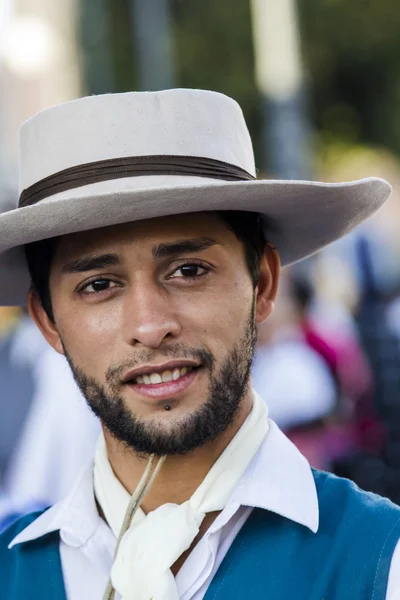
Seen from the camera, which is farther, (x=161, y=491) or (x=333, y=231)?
(x=333, y=231)

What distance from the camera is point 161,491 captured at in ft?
7.72

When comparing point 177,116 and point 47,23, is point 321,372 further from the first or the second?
point 47,23

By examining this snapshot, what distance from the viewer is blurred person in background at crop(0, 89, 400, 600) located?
7.03 ft

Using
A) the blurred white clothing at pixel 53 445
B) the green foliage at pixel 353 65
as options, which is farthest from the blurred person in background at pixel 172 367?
the green foliage at pixel 353 65

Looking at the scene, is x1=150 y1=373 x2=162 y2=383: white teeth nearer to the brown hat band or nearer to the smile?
the smile

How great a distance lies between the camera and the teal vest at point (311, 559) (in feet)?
6.81

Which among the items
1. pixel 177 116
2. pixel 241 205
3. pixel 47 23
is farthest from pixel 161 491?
pixel 47 23

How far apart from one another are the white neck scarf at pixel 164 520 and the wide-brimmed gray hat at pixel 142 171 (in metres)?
0.51

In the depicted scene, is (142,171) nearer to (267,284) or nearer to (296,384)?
(267,284)

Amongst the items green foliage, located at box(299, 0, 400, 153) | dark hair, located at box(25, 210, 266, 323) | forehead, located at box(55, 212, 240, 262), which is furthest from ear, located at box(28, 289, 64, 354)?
green foliage, located at box(299, 0, 400, 153)

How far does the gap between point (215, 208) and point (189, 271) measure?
145 millimetres

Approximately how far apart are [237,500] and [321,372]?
3231mm

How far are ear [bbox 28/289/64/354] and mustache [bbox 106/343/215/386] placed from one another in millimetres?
298

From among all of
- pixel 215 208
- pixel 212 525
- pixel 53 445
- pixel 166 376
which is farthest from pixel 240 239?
pixel 53 445
